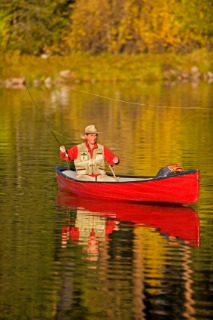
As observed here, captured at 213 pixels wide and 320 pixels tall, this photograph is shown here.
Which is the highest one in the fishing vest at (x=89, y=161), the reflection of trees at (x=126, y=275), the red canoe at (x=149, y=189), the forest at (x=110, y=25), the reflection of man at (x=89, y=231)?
the forest at (x=110, y=25)

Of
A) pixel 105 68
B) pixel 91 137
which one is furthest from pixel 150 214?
pixel 105 68

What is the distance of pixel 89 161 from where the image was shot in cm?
2461

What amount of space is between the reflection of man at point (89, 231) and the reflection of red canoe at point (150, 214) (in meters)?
0.36

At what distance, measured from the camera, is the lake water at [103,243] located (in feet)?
50.7

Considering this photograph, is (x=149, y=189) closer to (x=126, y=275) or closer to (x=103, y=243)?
(x=103, y=243)

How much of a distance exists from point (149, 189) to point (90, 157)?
1.63 meters

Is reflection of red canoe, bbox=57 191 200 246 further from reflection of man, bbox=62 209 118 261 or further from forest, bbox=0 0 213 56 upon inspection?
forest, bbox=0 0 213 56

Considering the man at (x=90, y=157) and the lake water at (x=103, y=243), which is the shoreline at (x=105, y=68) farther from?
the man at (x=90, y=157)

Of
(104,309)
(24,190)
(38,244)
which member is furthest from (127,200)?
(104,309)

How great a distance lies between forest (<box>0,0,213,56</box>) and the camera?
80.1m

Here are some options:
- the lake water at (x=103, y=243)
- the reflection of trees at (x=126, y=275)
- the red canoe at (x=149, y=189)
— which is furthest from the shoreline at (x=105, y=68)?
the reflection of trees at (x=126, y=275)

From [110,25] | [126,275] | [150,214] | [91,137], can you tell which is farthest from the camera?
[110,25]

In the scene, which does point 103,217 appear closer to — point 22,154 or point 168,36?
point 22,154

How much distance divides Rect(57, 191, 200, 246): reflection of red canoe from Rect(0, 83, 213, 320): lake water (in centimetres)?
2
